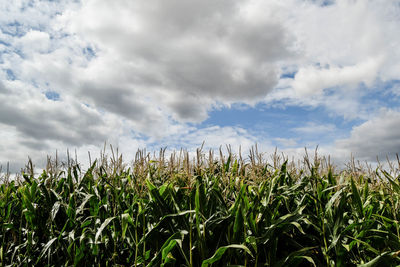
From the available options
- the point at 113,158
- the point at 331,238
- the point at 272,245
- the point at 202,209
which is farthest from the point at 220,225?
the point at 113,158

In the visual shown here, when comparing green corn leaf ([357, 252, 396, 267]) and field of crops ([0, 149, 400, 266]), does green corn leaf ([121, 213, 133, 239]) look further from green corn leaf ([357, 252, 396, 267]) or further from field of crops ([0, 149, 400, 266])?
green corn leaf ([357, 252, 396, 267])

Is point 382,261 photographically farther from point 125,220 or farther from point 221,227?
point 125,220

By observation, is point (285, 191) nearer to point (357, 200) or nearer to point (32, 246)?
point (357, 200)

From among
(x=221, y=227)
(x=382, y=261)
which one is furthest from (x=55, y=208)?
(x=382, y=261)

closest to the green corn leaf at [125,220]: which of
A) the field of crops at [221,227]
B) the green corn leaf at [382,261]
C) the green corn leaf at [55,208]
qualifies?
the field of crops at [221,227]

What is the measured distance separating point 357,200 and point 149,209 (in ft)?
8.74

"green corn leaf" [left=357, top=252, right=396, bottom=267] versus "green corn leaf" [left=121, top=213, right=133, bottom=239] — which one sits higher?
"green corn leaf" [left=121, top=213, right=133, bottom=239]

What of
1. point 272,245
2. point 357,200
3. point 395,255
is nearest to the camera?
point 395,255

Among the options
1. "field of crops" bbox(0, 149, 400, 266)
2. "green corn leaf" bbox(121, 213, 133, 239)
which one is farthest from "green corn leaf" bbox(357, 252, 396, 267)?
"green corn leaf" bbox(121, 213, 133, 239)

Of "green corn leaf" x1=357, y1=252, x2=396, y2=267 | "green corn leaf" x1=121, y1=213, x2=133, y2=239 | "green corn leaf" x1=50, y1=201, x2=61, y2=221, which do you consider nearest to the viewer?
"green corn leaf" x1=357, y1=252, x2=396, y2=267

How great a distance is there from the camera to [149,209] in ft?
12.1

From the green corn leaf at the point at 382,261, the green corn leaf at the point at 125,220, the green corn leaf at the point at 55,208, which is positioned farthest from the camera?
the green corn leaf at the point at 55,208

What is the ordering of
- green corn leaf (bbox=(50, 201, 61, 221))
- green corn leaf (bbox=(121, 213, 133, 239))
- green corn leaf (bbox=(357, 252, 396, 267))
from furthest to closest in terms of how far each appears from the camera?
green corn leaf (bbox=(50, 201, 61, 221)) → green corn leaf (bbox=(121, 213, 133, 239)) → green corn leaf (bbox=(357, 252, 396, 267))

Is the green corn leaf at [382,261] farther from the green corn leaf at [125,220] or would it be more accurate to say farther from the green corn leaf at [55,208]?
the green corn leaf at [55,208]
